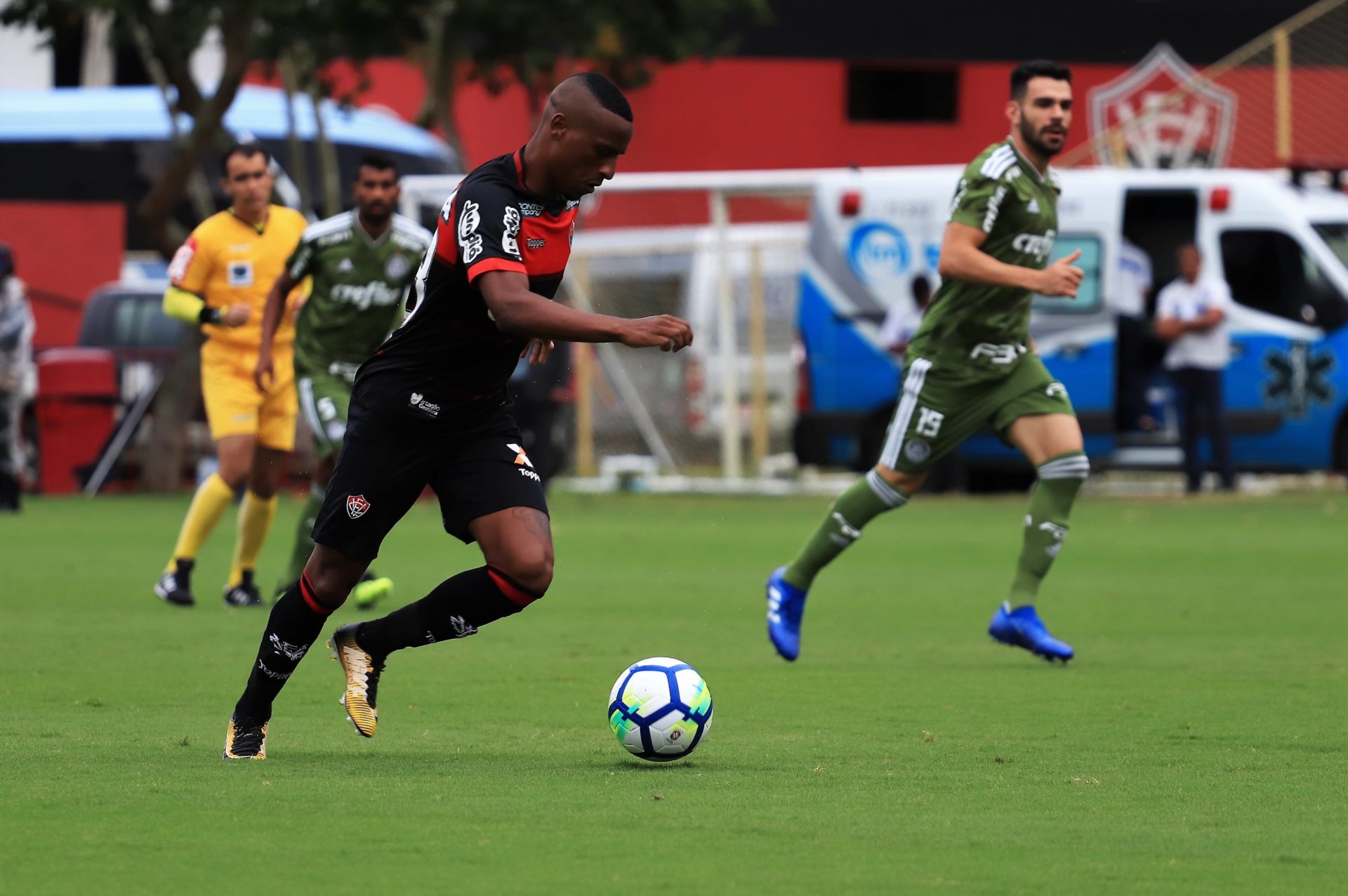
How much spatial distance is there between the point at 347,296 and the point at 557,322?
552 cm

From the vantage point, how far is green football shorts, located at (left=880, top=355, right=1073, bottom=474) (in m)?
9.24

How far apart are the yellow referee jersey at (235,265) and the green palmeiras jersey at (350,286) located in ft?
0.96

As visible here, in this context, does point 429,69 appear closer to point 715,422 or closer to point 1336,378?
point 715,422

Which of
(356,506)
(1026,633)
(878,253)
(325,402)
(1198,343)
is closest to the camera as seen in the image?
(356,506)

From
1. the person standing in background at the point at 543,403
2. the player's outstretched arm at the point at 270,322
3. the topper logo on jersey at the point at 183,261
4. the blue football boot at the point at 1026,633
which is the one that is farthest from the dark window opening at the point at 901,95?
the blue football boot at the point at 1026,633

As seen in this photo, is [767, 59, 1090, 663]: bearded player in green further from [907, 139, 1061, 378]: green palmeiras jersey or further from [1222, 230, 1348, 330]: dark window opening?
[1222, 230, 1348, 330]: dark window opening

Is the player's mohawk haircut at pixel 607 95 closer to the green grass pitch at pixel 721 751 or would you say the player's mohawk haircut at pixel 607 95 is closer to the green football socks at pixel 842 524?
the green grass pitch at pixel 721 751

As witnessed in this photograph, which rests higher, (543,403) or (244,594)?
(543,403)

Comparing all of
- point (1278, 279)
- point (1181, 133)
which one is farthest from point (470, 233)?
point (1181, 133)

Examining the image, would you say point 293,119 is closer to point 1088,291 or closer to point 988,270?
point 1088,291

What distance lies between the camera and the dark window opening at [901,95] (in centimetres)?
3312

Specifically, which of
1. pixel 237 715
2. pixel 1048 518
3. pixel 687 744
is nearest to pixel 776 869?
pixel 687 744

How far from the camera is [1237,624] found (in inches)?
430

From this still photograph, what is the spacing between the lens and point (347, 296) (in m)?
11.0
